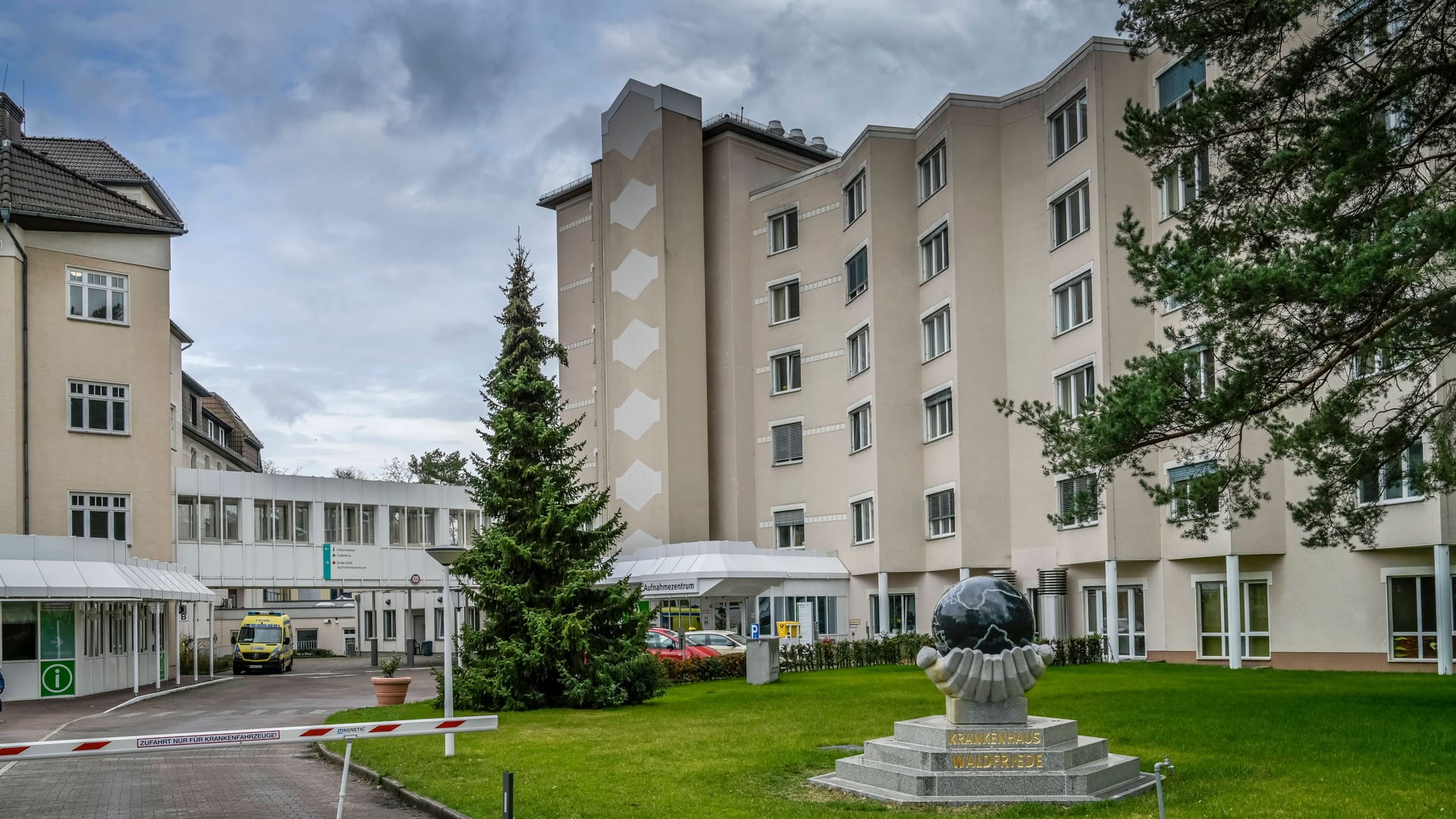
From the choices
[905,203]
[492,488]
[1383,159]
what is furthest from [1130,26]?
[905,203]

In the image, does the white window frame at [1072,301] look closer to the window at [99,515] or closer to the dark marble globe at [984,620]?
the dark marble globe at [984,620]

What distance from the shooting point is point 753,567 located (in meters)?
44.8

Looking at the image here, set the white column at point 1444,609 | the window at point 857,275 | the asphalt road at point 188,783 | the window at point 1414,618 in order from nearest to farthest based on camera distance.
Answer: the asphalt road at point 188,783, the white column at point 1444,609, the window at point 1414,618, the window at point 857,275

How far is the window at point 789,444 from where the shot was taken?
50625 millimetres

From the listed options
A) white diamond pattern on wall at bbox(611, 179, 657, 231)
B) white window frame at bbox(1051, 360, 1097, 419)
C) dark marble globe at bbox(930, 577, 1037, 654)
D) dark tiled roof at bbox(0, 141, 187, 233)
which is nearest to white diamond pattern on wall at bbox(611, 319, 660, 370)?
white diamond pattern on wall at bbox(611, 179, 657, 231)

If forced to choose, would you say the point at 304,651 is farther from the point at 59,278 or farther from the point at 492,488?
the point at 492,488

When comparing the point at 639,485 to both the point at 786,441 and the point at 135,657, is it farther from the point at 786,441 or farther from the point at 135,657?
the point at 135,657

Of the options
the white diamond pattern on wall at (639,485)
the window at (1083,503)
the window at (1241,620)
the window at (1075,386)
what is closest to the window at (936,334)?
the window at (1075,386)

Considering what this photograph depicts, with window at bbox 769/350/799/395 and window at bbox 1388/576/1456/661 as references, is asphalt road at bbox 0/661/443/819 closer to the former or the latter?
window at bbox 1388/576/1456/661

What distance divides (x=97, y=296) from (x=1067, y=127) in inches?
1194

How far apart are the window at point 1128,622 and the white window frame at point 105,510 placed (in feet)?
96.2

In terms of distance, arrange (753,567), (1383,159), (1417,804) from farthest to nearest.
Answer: (753,567) → (1383,159) → (1417,804)

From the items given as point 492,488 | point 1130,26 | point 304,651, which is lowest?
point 304,651

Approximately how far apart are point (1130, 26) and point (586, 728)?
13.0 metres
